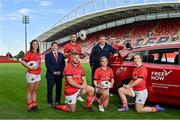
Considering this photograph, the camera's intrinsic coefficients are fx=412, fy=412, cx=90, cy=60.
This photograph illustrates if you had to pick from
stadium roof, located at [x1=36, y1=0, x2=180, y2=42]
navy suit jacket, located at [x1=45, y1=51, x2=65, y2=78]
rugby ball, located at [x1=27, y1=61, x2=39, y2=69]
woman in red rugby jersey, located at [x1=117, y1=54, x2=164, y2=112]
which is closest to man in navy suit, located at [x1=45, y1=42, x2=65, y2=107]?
navy suit jacket, located at [x1=45, y1=51, x2=65, y2=78]

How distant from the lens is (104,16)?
215ft

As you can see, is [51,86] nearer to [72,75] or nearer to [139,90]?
[72,75]

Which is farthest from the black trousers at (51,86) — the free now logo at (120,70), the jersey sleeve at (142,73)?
the jersey sleeve at (142,73)

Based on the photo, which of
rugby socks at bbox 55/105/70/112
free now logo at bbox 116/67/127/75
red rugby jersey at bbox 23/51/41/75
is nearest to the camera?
red rugby jersey at bbox 23/51/41/75

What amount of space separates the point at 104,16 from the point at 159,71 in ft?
187

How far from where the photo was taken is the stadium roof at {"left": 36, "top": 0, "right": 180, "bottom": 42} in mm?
55450

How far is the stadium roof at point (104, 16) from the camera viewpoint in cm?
5545

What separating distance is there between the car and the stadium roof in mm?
43220

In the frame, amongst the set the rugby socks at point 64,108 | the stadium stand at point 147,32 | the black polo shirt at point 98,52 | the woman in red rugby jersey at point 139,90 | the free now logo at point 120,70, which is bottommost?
the rugby socks at point 64,108

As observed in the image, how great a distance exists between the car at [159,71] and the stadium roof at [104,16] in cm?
4322

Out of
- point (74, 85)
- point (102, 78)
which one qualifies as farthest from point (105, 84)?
point (74, 85)

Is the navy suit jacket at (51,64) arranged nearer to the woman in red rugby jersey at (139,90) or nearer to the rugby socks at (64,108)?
the rugby socks at (64,108)

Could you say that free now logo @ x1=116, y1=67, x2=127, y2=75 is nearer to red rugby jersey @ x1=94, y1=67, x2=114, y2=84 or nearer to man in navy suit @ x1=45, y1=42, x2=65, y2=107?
red rugby jersey @ x1=94, y1=67, x2=114, y2=84

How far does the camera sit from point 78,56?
8.87m
